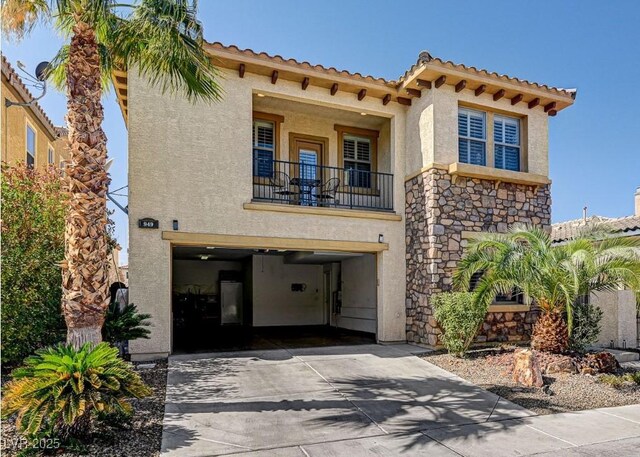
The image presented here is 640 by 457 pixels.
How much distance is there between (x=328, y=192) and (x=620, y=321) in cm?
891

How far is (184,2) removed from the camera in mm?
7234

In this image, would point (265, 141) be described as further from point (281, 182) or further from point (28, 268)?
point (28, 268)

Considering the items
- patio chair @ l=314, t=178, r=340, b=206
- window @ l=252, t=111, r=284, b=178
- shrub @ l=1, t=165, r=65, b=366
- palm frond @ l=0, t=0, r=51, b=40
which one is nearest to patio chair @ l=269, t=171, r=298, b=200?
window @ l=252, t=111, r=284, b=178

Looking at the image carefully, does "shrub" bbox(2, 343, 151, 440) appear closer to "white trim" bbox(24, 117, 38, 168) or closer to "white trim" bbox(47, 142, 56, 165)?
"white trim" bbox(24, 117, 38, 168)

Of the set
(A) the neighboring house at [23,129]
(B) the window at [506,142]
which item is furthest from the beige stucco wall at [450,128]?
(A) the neighboring house at [23,129]

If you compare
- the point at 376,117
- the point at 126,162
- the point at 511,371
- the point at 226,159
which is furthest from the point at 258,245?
the point at 511,371

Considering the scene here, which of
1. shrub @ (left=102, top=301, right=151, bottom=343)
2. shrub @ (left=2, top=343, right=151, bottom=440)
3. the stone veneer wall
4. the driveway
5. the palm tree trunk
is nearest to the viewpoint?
shrub @ (left=2, top=343, right=151, bottom=440)

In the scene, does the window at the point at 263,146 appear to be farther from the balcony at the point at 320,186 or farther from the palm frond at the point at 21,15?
the palm frond at the point at 21,15

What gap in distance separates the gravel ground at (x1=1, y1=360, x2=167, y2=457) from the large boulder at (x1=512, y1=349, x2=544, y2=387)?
21.0 feet

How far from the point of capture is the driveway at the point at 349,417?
17.3 ft

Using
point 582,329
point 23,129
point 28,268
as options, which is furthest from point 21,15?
point 582,329

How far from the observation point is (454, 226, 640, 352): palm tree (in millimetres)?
8602

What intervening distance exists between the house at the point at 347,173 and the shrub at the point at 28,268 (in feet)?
6.28

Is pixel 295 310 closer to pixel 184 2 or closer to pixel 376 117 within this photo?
pixel 376 117
